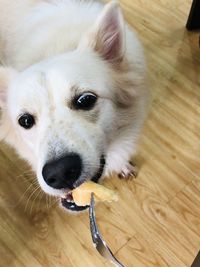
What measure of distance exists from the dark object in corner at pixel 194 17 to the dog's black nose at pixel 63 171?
1.39 metres

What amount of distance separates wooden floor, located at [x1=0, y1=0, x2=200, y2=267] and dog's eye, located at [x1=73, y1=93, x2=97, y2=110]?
623 millimetres

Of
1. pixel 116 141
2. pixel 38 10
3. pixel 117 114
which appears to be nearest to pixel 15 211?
pixel 116 141

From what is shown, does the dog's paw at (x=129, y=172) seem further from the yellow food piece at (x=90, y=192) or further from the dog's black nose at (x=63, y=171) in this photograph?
the dog's black nose at (x=63, y=171)

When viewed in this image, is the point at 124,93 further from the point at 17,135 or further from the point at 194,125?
the point at 194,125

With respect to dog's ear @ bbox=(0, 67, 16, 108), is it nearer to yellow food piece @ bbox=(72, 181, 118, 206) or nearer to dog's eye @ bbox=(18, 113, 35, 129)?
dog's eye @ bbox=(18, 113, 35, 129)

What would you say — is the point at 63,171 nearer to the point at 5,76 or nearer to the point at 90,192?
the point at 90,192

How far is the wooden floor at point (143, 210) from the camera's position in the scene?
1.45 metres

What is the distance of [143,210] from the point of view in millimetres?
1534

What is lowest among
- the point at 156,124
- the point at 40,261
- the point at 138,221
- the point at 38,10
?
the point at 40,261

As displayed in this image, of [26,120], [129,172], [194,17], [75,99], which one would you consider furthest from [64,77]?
[194,17]

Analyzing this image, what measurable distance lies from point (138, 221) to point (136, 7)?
4.32 ft

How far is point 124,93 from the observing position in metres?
1.20

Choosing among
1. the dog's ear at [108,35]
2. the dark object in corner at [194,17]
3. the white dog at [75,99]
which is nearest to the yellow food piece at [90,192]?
the white dog at [75,99]

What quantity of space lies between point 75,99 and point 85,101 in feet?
0.10
